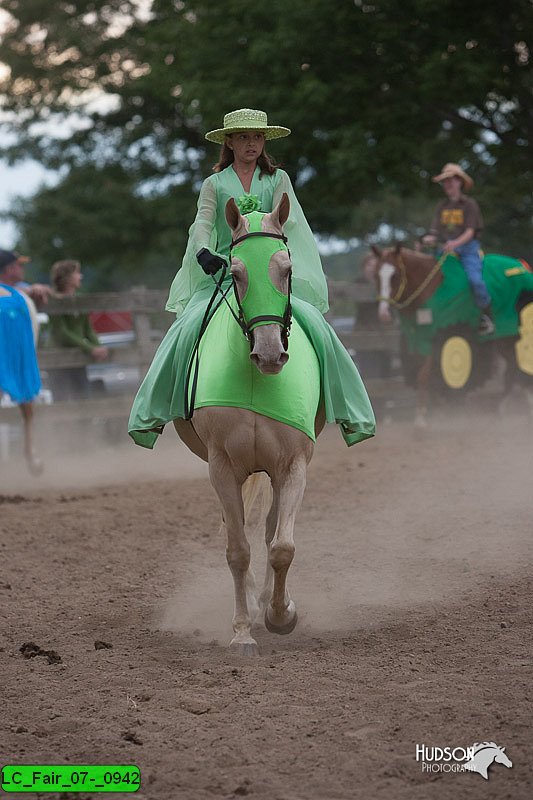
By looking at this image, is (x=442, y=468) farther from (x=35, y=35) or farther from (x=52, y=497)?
(x=35, y=35)

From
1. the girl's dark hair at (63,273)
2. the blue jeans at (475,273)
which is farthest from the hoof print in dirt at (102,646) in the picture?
the blue jeans at (475,273)

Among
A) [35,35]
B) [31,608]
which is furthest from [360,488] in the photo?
[35,35]

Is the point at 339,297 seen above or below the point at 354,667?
below

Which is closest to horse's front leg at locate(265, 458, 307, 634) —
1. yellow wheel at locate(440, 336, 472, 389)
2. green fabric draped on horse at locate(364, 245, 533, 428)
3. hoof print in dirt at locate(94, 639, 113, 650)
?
hoof print in dirt at locate(94, 639, 113, 650)

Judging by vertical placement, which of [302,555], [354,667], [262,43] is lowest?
[302,555]

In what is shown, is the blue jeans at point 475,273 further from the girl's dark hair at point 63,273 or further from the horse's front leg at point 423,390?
the girl's dark hair at point 63,273

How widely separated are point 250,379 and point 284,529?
73 centimetres

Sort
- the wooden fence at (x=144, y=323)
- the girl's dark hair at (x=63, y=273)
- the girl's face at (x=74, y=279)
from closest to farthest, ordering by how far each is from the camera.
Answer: the girl's face at (x=74, y=279)
the girl's dark hair at (x=63, y=273)
the wooden fence at (x=144, y=323)

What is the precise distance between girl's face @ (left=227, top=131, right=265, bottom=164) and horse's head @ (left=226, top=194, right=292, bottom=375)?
0.88 metres

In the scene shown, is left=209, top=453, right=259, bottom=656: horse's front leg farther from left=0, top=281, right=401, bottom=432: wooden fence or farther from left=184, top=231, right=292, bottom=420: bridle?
left=0, top=281, right=401, bottom=432: wooden fence

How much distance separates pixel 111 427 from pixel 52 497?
4541 mm

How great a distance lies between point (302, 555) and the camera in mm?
7340

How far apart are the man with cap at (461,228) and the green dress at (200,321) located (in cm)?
756

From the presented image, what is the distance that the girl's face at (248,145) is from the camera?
19.1ft
